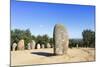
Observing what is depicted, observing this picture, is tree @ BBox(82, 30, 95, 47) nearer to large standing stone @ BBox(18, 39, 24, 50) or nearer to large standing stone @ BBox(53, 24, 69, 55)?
large standing stone @ BBox(53, 24, 69, 55)

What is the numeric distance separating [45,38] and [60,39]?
220 mm

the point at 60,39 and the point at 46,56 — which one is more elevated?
the point at 60,39

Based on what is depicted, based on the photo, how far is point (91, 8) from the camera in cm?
312

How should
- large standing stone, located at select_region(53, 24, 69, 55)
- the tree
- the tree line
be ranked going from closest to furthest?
the tree line
large standing stone, located at select_region(53, 24, 69, 55)
the tree

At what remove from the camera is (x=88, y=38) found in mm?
3111

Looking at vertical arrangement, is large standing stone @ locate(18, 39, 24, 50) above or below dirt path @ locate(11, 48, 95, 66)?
above

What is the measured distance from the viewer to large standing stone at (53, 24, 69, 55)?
290 cm

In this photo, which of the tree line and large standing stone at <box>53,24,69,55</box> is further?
large standing stone at <box>53,24,69,55</box>

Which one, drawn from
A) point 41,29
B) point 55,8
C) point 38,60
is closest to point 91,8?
point 55,8

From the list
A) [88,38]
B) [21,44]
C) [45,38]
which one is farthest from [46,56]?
[88,38]

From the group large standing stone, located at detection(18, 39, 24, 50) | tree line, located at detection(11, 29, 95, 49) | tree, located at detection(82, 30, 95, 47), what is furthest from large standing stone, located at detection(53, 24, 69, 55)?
large standing stone, located at detection(18, 39, 24, 50)

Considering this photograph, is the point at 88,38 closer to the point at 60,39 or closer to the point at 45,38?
the point at 60,39
